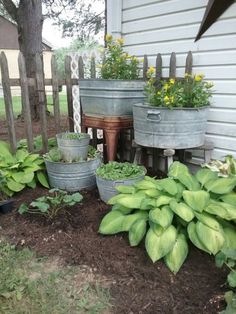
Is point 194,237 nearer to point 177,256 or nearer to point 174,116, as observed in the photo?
point 177,256

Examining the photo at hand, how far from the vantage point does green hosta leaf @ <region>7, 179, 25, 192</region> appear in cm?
326

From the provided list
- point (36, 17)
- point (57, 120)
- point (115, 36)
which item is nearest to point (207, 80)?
point (115, 36)

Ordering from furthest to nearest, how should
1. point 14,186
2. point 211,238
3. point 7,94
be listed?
point 7,94, point 14,186, point 211,238

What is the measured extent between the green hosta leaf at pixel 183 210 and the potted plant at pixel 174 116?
995mm

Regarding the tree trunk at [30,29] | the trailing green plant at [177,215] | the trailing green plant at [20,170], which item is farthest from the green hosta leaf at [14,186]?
the tree trunk at [30,29]

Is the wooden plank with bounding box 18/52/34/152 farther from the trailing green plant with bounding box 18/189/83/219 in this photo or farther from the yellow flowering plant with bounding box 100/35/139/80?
the trailing green plant with bounding box 18/189/83/219

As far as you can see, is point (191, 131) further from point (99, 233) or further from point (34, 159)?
point (34, 159)

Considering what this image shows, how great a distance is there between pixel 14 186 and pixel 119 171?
1069 millimetres

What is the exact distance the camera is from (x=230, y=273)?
6.22 ft

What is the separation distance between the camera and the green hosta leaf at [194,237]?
204 cm

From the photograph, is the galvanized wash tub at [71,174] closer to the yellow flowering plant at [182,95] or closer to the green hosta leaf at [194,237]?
the yellow flowering plant at [182,95]

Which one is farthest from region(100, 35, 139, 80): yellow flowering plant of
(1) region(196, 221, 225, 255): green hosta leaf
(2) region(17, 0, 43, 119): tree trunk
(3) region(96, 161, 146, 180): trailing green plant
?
(2) region(17, 0, 43, 119): tree trunk

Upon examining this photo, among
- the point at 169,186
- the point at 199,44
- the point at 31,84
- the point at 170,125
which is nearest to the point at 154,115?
the point at 170,125

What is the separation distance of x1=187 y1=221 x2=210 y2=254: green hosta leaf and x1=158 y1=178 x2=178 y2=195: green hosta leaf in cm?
24
